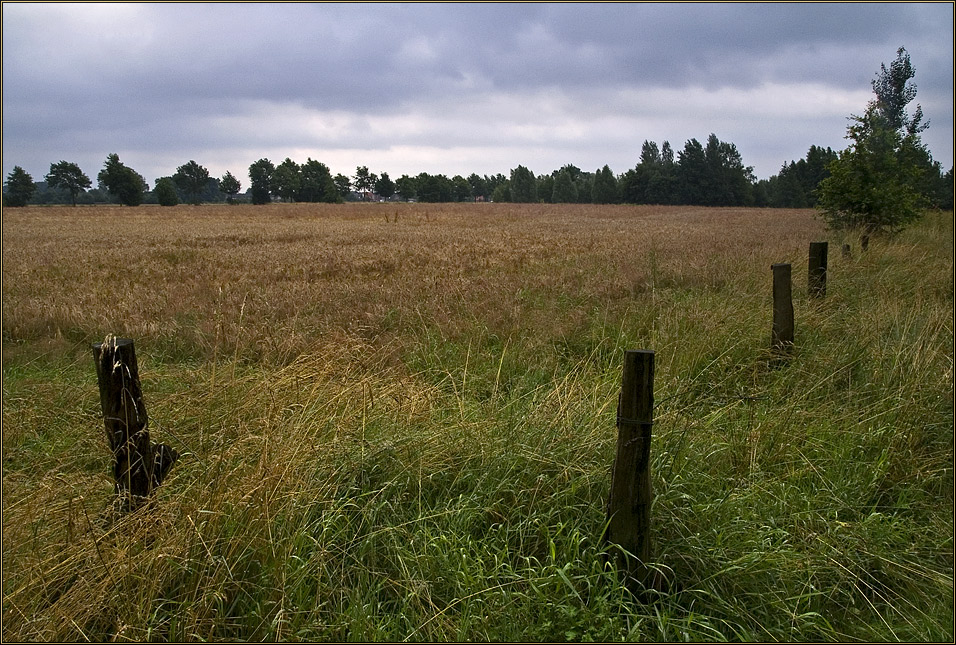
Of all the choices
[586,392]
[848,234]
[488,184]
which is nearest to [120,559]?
[586,392]

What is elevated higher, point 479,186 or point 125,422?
point 479,186

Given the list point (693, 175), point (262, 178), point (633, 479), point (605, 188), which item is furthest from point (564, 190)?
point (633, 479)

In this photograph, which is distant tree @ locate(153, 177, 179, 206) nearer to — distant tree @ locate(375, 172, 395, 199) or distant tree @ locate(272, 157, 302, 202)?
distant tree @ locate(272, 157, 302, 202)

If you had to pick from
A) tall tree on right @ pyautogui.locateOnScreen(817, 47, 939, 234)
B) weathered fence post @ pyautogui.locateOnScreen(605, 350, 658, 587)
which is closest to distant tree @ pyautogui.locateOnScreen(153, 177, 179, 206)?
tall tree on right @ pyautogui.locateOnScreen(817, 47, 939, 234)

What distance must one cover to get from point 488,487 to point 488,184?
159781 mm

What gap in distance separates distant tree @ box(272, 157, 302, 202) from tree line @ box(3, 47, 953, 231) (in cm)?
18

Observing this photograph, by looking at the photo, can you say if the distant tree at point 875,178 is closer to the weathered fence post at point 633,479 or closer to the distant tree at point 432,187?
the weathered fence post at point 633,479

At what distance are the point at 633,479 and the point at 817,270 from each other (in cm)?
642

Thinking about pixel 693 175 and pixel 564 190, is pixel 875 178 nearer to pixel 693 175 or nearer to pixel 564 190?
pixel 693 175

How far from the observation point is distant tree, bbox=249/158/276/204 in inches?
3859

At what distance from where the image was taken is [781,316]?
5953 mm

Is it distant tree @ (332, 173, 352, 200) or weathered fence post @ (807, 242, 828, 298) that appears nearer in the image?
weathered fence post @ (807, 242, 828, 298)

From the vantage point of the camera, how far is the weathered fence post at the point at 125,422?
282 centimetres

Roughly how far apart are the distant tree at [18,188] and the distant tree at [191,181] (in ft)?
73.7
